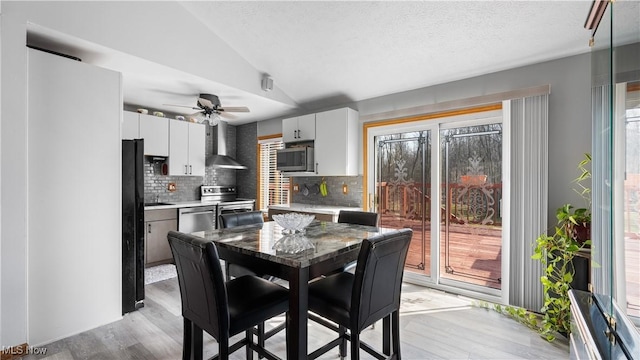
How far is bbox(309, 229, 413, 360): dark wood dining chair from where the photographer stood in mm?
1455

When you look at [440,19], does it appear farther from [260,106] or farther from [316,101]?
[260,106]

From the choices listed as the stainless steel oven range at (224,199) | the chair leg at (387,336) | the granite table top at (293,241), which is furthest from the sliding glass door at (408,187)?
the stainless steel oven range at (224,199)

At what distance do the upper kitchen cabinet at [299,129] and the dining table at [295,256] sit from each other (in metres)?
2.39

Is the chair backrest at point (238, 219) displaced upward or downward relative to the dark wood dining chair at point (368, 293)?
upward

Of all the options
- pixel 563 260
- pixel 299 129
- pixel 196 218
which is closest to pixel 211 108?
pixel 299 129

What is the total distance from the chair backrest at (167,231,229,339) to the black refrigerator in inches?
60.8

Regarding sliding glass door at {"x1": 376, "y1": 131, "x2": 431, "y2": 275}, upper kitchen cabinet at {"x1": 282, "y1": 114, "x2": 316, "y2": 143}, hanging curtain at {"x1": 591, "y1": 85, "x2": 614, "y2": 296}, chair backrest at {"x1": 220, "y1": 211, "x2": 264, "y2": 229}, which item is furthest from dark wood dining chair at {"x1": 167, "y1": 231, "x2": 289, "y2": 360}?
upper kitchen cabinet at {"x1": 282, "y1": 114, "x2": 316, "y2": 143}

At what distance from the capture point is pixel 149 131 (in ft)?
14.2

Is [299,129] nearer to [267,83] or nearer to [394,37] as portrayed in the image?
[267,83]

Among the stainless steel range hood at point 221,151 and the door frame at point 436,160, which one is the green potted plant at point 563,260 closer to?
the door frame at point 436,160

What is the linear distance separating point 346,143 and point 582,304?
112 inches

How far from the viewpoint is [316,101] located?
430 centimetres

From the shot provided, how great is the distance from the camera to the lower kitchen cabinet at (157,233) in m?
3.99

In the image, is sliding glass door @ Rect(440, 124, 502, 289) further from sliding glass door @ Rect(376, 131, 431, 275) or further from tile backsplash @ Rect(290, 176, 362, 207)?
tile backsplash @ Rect(290, 176, 362, 207)
